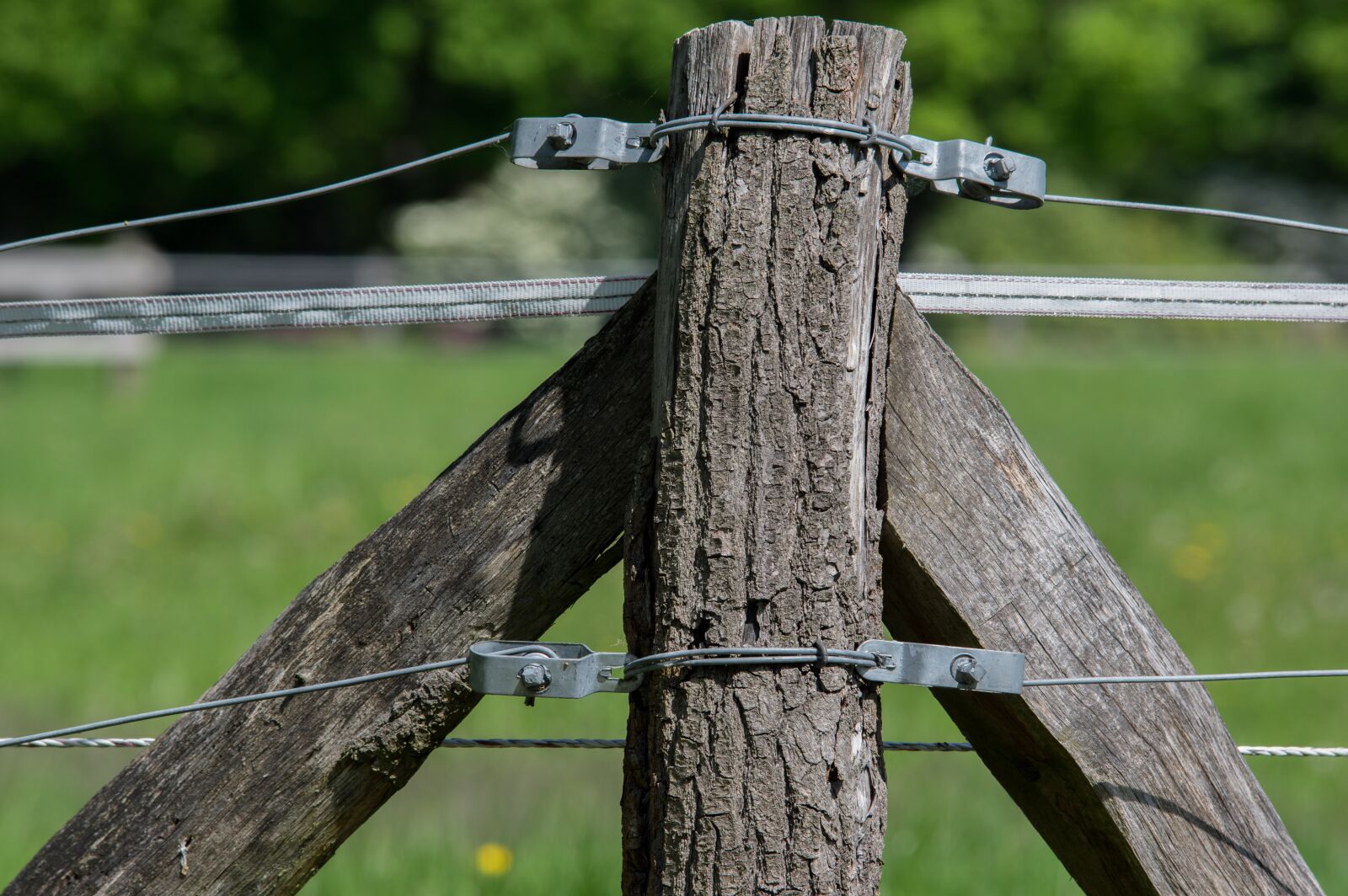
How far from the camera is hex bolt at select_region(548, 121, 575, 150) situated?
1.35 m

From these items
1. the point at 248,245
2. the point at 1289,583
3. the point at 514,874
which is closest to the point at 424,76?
the point at 248,245

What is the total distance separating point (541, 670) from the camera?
1.31 m

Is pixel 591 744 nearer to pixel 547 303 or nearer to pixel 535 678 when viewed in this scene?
pixel 535 678

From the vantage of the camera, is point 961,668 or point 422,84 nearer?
point 961,668

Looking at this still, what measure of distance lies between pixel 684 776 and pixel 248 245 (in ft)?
80.7

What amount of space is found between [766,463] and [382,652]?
494 mm

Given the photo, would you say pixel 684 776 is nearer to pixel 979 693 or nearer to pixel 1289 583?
pixel 979 693

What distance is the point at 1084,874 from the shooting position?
4.85 feet

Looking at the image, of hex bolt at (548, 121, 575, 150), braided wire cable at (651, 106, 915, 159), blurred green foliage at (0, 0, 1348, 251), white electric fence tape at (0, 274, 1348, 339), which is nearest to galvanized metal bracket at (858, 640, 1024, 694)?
white electric fence tape at (0, 274, 1348, 339)

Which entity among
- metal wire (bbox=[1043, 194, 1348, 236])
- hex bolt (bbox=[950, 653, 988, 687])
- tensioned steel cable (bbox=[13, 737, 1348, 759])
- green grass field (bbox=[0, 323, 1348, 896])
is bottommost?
hex bolt (bbox=[950, 653, 988, 687])

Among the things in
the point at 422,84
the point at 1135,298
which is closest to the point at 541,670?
the point at 1135,298

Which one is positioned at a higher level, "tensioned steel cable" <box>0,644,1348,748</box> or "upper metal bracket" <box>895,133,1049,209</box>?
"upper metal bracket" <box>895,133,1049,209</box>

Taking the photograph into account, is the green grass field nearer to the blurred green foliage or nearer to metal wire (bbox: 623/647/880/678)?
metal wire (bbox: 623/647/880/678)

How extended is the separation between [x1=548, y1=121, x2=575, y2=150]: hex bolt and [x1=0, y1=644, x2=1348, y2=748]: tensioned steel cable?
1.77 ft
